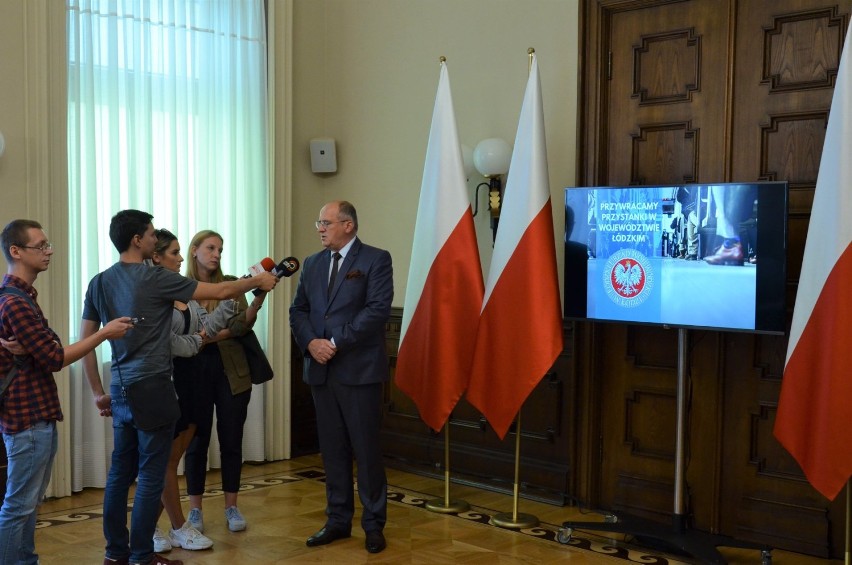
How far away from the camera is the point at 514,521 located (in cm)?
454

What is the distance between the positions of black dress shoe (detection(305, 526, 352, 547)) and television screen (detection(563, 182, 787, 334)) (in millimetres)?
1455

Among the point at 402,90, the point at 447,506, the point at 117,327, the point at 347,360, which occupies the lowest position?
the point at 447,506

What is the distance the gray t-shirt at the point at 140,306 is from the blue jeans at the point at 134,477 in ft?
0.47

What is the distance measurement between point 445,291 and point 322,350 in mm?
873

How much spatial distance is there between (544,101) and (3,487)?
3.36 m

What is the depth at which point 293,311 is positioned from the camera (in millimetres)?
4348

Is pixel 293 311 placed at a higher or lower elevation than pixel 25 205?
lower

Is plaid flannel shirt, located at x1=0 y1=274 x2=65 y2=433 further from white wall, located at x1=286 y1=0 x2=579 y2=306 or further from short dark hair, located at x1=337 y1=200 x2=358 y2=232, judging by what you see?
white wall, located at x1=286 y1=0 x2=579 y2=306

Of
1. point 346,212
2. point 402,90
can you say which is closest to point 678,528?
point 346,212

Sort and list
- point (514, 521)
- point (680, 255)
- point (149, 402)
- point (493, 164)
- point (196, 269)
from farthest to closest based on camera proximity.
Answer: point (493, 164) → point (514, 521) → point (196, 269) → point (680, 255) → point (149, 402)

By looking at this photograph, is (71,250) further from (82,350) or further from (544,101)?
(544,101)

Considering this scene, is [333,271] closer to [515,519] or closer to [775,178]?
[515,519]

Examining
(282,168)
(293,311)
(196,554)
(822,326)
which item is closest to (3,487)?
(196,554)

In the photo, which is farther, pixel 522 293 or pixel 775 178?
pixel 522 293
